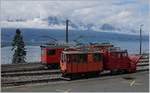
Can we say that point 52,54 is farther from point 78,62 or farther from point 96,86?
point 96,86

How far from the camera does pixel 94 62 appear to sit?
1382 inches

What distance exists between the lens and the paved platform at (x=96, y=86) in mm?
26703

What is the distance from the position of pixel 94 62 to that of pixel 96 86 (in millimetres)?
6684

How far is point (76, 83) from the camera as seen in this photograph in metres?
30.3

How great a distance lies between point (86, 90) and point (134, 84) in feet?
16.3

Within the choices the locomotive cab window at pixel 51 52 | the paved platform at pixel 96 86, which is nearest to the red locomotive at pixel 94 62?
the paved platform at pixel 96 86

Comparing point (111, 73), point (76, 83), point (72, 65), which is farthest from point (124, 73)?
point (76, 83)

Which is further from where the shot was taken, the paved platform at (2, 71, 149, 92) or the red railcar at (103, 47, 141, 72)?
the red railcar at (103, 47, 141, 72)

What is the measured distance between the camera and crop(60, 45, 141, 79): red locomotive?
110 feet

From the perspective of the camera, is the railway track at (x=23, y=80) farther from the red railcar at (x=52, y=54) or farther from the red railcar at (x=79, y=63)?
the red railcar at (x=52, y=54)

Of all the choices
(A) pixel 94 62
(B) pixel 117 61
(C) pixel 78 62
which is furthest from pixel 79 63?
(B) pixel 117 61

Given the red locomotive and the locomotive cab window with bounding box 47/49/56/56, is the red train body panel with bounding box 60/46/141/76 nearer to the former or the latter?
the red locomotive

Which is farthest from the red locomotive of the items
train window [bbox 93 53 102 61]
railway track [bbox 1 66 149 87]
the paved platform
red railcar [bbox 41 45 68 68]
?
red railcar [bbox 41 45 68 68]

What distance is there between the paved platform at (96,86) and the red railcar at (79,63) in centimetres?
125
